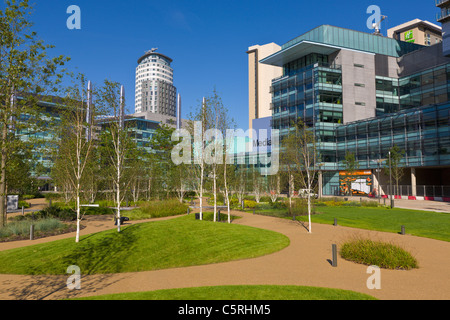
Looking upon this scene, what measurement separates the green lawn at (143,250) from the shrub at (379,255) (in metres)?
3.59

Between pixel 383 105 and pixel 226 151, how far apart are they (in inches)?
2537

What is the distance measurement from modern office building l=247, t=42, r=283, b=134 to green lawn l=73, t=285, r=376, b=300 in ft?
477

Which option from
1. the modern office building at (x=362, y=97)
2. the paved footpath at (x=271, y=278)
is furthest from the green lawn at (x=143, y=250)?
the modern office building at (x=362, y=97)

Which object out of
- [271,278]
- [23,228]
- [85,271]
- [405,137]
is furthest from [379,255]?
[405,137]

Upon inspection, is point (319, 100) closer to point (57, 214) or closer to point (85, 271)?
point (57, 214)

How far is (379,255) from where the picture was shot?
1159 cm

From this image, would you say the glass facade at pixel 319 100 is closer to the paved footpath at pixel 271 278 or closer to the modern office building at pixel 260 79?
the paved footpath at pixel 271 278

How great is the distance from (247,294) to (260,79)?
15240 cm

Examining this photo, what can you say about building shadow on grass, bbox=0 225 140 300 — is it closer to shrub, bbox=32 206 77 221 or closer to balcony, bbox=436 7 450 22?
shrub, bbox=32 206 77 221

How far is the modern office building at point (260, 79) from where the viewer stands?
151375 mm

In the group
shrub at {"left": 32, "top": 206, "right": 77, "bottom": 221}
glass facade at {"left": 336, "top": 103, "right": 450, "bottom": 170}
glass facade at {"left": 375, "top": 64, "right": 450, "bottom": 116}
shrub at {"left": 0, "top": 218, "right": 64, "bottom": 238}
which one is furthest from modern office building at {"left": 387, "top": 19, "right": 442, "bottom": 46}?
shrub at {"left": 0, "top": 218, "right": 64, "bottom": 238}

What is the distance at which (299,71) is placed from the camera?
73.3m

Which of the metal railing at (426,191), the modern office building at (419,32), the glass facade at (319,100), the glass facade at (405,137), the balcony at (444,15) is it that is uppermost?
the modern office building at (419,32)
